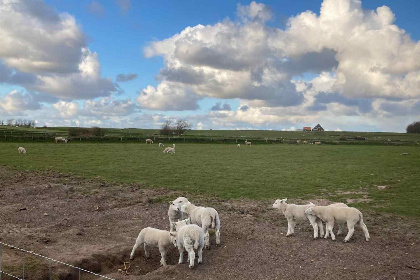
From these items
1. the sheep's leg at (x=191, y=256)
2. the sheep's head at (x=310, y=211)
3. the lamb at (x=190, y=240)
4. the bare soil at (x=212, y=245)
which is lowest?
the bare soil at (x=212, y=245)

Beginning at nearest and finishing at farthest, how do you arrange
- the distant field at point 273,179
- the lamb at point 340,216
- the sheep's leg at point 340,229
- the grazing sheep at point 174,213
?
the lamb at point 340,216, the sheep's leg at point 340,229, the grazing sheep at point 174,213, the distant field at point 273,179

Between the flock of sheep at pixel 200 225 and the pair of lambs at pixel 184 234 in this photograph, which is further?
the flock of sheep at pixel 200 225

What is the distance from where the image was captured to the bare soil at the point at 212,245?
34.4 ft

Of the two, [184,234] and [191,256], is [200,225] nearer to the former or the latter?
[184,234]

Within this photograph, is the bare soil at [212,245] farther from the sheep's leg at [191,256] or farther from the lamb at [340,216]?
the lamb at [340,216]

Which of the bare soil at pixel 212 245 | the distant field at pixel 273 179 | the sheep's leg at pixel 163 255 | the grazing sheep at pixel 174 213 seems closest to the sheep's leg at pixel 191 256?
the bare soil at pixel 212 245

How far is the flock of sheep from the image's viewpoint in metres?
10.8

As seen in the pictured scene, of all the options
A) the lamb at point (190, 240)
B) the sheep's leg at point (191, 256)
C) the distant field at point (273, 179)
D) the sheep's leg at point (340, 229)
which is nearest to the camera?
the sheep's leg at point (191, 256)

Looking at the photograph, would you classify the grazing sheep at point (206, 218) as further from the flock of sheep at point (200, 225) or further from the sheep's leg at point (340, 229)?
the sheep's leg at point (340, 229)

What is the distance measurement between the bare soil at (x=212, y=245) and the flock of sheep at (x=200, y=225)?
17.8 inches

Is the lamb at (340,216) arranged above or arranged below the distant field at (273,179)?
above

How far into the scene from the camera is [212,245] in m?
12.8

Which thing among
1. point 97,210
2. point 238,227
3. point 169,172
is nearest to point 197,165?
point 169,172

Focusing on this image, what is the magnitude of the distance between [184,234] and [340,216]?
6.39 m
